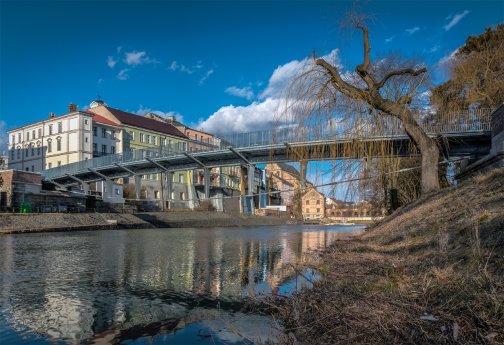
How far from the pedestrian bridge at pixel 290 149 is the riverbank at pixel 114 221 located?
806 centimetres

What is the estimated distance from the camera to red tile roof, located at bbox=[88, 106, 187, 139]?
81438 mm

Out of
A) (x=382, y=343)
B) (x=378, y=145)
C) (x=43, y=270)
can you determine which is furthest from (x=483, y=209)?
(x=43, y=270)

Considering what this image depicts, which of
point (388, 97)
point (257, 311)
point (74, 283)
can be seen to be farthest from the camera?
point (388, 97)

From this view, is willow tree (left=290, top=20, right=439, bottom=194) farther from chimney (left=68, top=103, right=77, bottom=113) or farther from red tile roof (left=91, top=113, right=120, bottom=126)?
chimney (left=68, top=103, right=77, bottom=113)

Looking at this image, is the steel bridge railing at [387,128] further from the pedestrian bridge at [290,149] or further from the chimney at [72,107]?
the chimney at [72,107]

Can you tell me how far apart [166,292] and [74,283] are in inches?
93.3

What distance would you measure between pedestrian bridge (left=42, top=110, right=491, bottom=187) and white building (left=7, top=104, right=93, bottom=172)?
9179mm

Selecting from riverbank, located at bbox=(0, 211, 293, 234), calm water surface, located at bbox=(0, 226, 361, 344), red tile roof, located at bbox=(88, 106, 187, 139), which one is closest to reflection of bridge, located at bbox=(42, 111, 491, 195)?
calm water surface, located at bbox=(0, 226, 361, 344)

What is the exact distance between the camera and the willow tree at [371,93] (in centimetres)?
1081

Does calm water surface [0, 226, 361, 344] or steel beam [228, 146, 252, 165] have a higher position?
steel beam [228, 146, 252, 165]

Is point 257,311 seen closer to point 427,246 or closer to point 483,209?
point 427,246

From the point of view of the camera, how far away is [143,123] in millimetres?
86312

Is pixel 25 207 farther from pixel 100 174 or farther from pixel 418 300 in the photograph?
pixel 418 300

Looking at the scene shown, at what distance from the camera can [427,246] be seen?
7.31m
